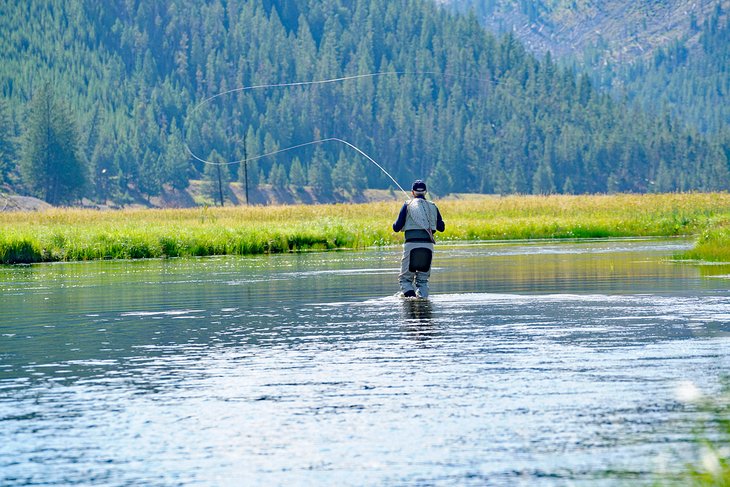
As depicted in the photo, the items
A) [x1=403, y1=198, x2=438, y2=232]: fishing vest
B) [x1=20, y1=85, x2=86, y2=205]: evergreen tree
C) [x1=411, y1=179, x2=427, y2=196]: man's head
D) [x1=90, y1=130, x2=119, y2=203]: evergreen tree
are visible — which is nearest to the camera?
[x1=403, y1=198, x2=438, y2=232]: fishing vest

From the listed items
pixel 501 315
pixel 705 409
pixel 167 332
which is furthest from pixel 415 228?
pixel 705 409

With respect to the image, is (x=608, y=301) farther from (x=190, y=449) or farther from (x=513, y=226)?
(x=513, y=226)

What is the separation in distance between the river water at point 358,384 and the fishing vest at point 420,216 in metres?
1.20

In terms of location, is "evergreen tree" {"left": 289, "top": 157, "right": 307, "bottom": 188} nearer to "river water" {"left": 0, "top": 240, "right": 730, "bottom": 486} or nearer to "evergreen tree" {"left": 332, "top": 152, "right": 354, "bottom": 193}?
"evergreen tree" {"left": 332, "top": 152, "right": 354, "bottom": 193}

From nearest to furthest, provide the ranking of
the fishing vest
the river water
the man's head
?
the river water → the fishing vest → the man's head

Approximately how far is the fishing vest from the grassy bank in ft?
48.1

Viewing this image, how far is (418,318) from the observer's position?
18.5 m

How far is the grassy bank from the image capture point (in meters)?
43.2

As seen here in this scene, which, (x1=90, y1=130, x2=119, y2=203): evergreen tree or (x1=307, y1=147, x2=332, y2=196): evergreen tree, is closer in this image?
(x1=90, y1=130, x2=119, y2=203): evergreen tree

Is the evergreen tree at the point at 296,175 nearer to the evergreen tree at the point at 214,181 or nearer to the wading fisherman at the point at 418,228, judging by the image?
the evergreen tree at the point at 214,181

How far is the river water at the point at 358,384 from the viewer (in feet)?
28.8

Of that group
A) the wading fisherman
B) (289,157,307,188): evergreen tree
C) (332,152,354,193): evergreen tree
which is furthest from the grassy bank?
(289,157,307,188): evergreen tree

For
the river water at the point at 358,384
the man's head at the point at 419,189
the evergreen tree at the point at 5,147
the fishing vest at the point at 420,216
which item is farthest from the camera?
the evergreen tree at the point at 5,147

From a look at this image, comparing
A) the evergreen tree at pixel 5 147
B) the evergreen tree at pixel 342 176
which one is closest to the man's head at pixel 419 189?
the evergreen tree at pixel 5 147
